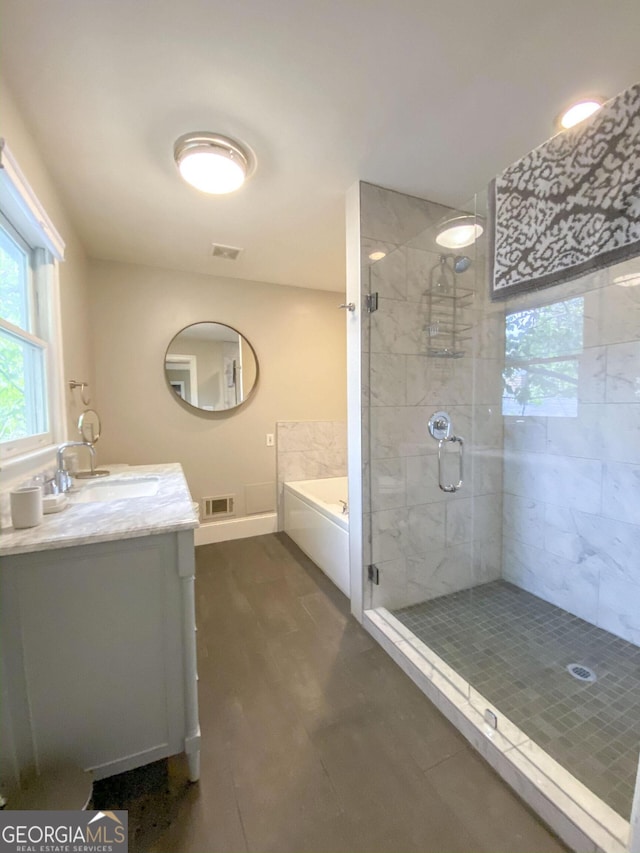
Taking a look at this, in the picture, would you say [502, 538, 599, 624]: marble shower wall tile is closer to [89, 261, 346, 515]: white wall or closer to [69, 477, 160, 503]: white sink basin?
[89, 261, 346, 515]: white wall

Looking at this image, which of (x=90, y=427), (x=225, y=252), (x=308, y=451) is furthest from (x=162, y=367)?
(x=308, y=451)

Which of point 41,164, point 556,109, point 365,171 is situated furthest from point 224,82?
point 556,109

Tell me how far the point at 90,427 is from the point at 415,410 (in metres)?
2.23

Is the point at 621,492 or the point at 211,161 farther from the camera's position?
the point at 621,492

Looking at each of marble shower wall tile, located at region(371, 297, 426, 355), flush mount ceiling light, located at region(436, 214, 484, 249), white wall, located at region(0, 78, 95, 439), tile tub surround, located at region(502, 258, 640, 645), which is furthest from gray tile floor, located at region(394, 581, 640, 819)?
white wall, located at region(0, 78, 95, 439)

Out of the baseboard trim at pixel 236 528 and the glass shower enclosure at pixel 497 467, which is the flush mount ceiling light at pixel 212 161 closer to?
the glass shower enclosure at pixel 497 467

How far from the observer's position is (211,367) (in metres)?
3.07

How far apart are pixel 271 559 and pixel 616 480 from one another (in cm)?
234

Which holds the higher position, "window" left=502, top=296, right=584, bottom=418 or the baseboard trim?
"window" left=502, top=296, right=584, bottom=418

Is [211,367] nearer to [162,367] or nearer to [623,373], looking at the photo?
[162,367]

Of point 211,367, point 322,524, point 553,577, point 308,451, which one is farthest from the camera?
point 308,451

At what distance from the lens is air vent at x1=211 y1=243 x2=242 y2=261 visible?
249 centimetres

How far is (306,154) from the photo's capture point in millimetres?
1593

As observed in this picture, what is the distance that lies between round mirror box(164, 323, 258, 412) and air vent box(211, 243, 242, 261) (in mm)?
593
